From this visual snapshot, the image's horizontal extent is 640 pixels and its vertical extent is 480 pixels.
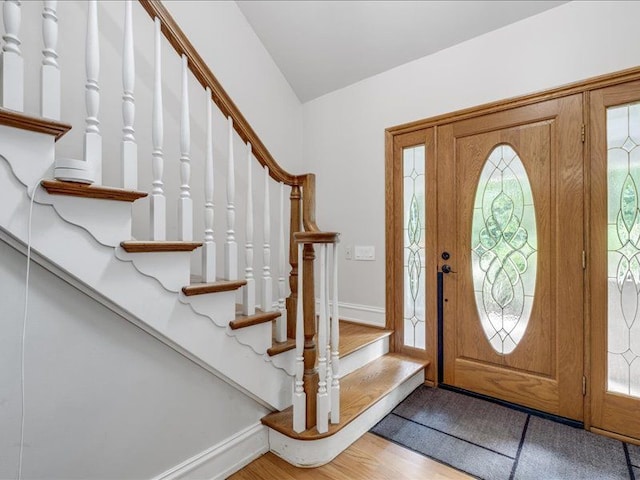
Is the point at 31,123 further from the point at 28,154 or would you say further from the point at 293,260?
the point at 293,260

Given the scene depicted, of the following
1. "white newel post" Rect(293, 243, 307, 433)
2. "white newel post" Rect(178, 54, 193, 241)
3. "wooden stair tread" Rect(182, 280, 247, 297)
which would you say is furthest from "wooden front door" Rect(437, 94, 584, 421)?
"white newel post" Rect(178, 54, 193, 241)

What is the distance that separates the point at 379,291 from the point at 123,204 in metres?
2.09

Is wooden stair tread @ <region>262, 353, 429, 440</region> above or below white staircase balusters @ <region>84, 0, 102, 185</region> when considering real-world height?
below

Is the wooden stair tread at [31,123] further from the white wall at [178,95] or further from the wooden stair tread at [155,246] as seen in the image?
the white wall at [178,95]

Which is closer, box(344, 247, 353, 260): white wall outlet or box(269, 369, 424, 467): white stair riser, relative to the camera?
box(269, 369, 424, 467): white stair riser

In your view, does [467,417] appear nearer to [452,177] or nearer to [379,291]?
[379,291]

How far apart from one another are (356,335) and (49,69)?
230cm

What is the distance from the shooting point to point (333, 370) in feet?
5.44

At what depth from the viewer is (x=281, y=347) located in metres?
1.71

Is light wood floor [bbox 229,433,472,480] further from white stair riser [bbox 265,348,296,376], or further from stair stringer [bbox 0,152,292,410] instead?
white stair riser [bbox 265,348,296,376]

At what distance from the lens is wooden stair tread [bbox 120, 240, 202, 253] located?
3.68 ft

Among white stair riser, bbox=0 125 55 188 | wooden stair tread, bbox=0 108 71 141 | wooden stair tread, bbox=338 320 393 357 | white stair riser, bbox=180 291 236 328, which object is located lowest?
wooden stair tread, bbox=338 320 393 357

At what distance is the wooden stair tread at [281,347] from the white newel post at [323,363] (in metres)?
0.21

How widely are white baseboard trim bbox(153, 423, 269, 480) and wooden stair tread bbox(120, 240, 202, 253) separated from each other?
3.21ft
